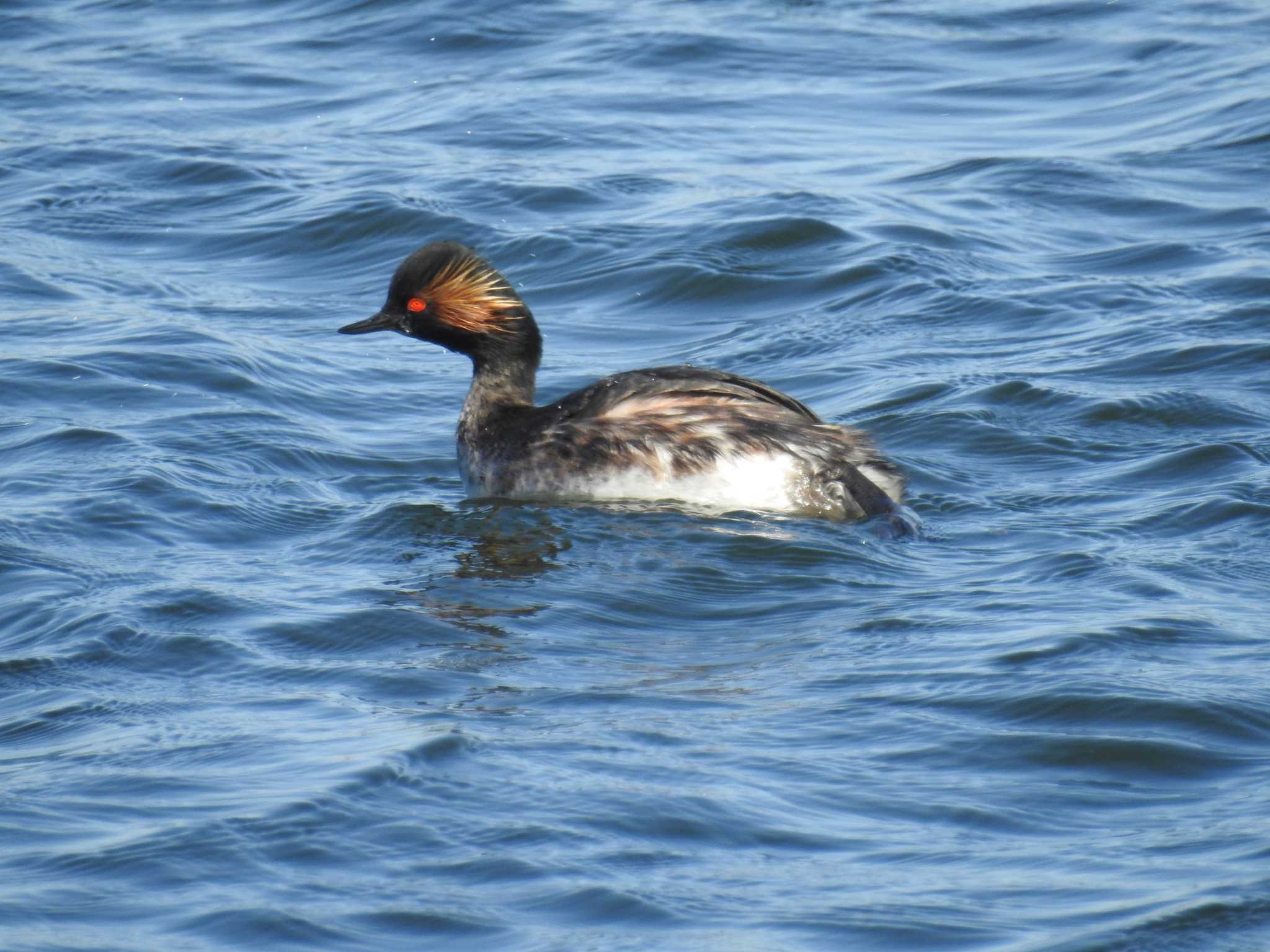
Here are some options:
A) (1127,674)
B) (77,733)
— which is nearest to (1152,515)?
(1127,674)

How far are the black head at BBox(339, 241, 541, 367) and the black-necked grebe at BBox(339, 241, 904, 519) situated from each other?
14 mm

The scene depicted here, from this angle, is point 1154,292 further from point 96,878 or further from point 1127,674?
point 96,878

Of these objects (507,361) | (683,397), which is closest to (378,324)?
(507,361)

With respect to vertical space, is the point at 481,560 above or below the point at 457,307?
below

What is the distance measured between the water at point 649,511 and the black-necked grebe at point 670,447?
0.54 feet

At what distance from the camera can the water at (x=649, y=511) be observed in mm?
5312

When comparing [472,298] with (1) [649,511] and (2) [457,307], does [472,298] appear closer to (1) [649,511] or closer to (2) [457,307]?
(2) [457,307]

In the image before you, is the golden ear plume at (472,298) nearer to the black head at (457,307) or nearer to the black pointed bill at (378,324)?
the black head at (457,307)

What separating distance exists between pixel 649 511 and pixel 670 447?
0.28 meters

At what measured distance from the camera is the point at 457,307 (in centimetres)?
952

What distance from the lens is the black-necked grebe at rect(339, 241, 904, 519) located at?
27.8ft

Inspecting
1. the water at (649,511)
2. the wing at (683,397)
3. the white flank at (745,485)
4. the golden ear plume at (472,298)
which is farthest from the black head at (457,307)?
the white flank at (745,485)

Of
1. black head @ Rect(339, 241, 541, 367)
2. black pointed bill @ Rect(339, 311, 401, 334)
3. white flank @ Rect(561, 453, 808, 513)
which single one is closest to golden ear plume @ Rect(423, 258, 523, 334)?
black head @ Rect(339, 241, 541, 367)

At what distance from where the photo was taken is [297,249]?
518 inches
